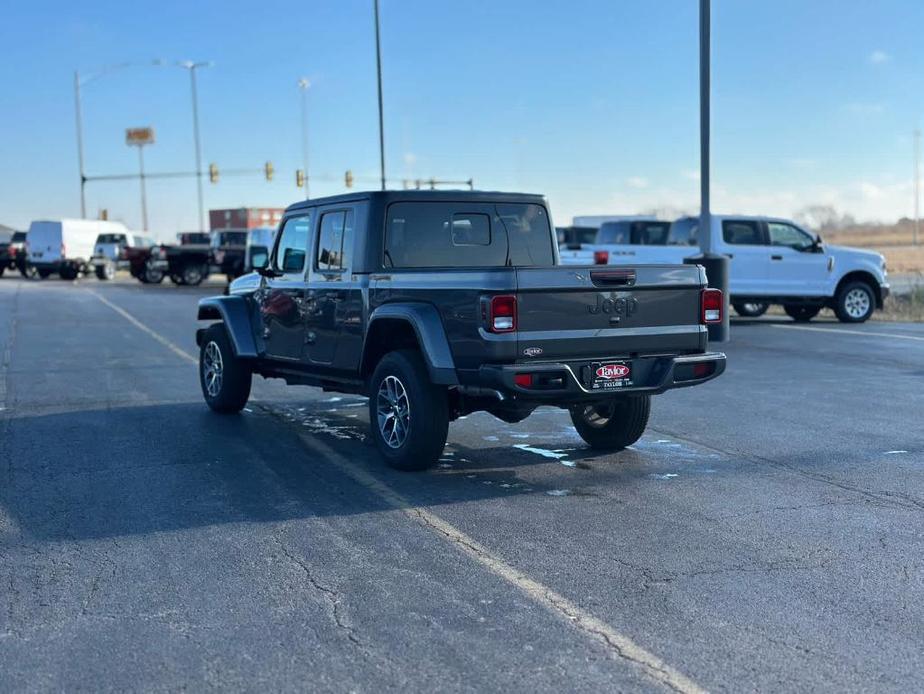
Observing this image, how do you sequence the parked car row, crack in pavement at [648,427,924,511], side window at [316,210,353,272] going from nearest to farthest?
1. crack in pavement at [648,427,924,511]
2. side window at [316,210,353,272]
3. the parked car row

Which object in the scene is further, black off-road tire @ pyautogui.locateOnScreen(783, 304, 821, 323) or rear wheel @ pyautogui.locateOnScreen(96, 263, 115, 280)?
rear wheel @ pyautogui.locateOnScreen(96, 263, 115, 280)

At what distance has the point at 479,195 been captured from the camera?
8922mm

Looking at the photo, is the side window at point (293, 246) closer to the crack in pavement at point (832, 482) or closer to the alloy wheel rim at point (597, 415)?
the alloy wheel rim at point (597, 415)

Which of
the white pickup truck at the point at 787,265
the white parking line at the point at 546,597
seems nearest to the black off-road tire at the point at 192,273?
the white pickup truck at the point at 787,265

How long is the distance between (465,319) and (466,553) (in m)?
1.89

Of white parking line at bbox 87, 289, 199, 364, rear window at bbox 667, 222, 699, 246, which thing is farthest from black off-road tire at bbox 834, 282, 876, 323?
white parking line at bbox 87, 289, 199, 364

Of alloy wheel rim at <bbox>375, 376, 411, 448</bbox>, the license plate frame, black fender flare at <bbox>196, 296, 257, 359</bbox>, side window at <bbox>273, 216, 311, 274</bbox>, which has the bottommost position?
alloy wheel rim at <bbox>375, 376, 411, 448</bbox>

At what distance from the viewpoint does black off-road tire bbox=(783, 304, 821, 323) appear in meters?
23.0

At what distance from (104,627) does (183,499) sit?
2.31 m

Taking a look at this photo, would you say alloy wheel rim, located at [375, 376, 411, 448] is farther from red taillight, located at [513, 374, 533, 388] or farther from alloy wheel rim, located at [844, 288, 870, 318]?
alloy wheel rim, located at [844, 288, 870, 318]

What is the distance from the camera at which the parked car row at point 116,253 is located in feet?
141

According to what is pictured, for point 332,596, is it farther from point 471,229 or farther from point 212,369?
point 212,369

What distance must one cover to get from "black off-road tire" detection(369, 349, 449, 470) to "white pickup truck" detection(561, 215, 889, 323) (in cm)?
1393

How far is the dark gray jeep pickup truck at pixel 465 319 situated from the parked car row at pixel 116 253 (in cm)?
3175
